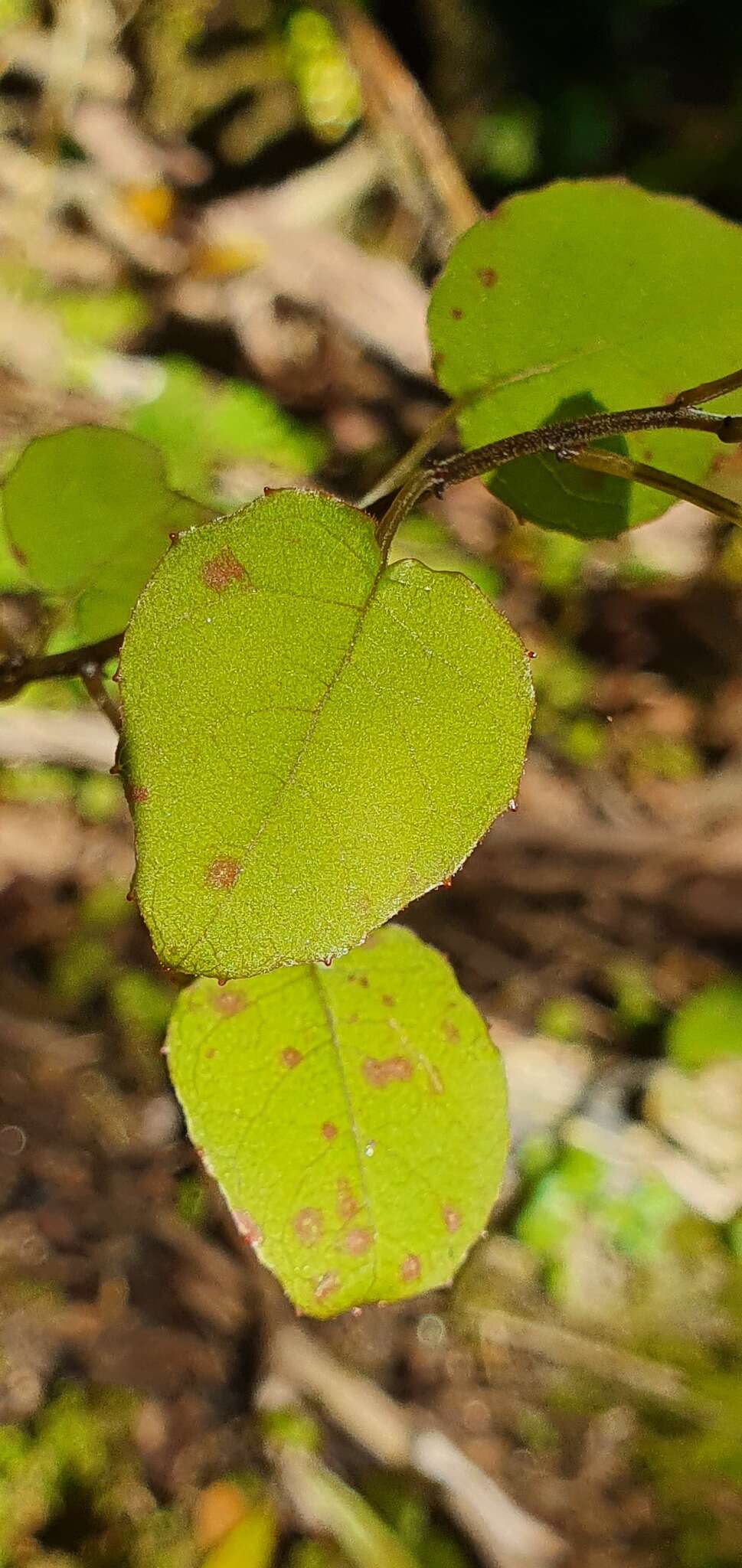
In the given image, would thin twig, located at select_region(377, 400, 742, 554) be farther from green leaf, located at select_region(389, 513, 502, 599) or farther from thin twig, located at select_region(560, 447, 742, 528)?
green leaf, located at select_region(389, 513, 502, 599)

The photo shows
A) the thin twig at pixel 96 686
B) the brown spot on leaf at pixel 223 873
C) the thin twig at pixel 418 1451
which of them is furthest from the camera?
the thin twig at pixel 418 1451

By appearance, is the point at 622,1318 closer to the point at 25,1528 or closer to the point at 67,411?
the point at 25,1528

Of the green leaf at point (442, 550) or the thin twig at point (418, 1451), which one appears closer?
the thin twig at point (418, 1451)

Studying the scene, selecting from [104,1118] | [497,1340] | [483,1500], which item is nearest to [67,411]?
[104,1118]

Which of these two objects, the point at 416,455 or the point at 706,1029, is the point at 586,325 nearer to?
the point at 416,455

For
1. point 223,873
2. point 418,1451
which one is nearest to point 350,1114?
point 223,873

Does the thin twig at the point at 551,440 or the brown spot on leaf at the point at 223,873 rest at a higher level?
the thin twig at the point at 551,440

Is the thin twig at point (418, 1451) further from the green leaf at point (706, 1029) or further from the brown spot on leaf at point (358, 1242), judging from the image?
the brown spot on leaf at point (358, 1242)

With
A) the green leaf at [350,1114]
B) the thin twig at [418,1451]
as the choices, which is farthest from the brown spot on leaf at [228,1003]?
the thin twig at [418,1451]
